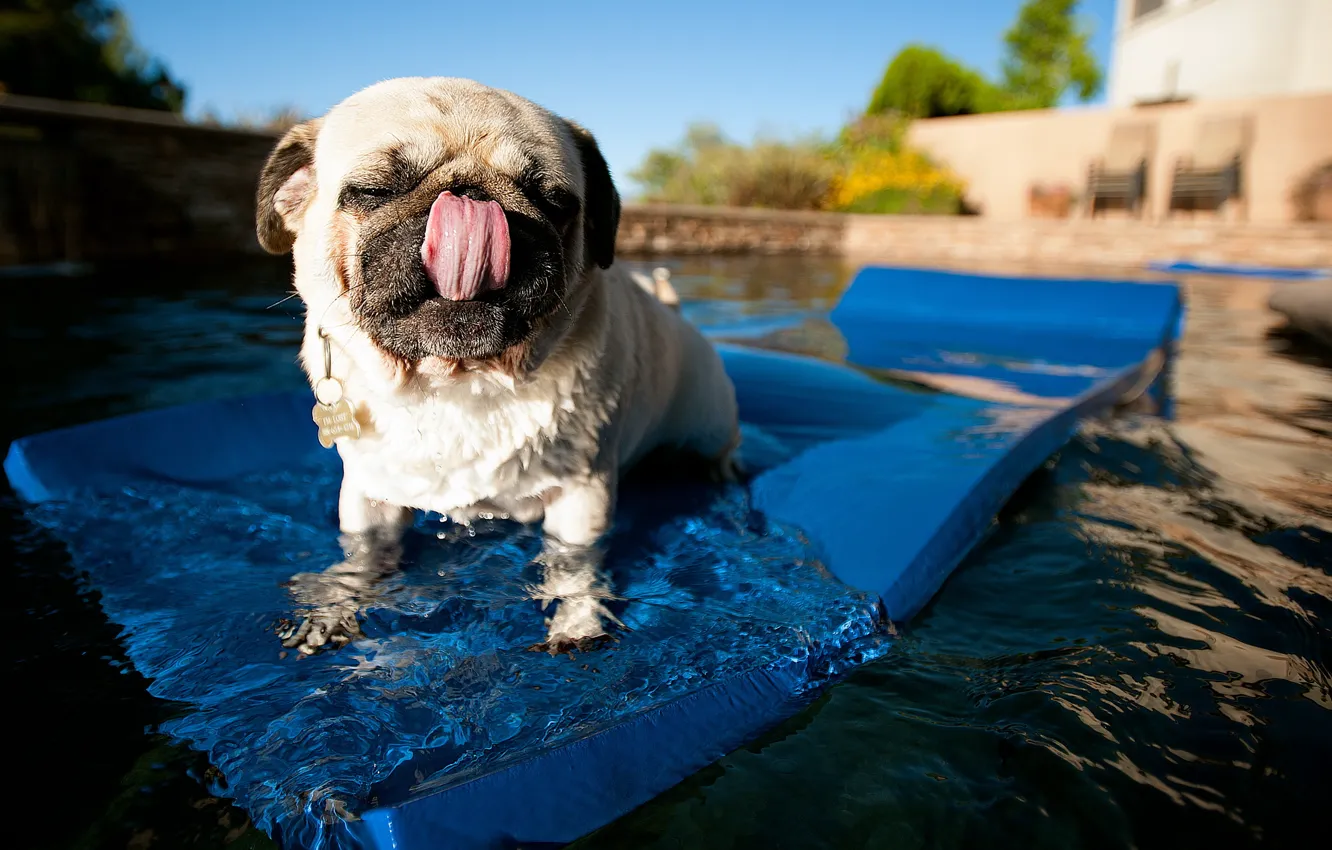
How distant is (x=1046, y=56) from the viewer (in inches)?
1212

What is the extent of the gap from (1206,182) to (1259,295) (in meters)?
8.67

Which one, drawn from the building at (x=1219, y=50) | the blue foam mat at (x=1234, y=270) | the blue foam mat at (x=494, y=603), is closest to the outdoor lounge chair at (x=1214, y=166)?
the building at (x=1219, y=50)

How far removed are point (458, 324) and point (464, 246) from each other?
172 millimetres

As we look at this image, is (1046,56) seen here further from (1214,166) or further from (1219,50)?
(1214,166)

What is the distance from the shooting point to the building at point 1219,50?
17.4 meters

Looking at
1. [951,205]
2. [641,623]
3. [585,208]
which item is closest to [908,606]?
[641,623]

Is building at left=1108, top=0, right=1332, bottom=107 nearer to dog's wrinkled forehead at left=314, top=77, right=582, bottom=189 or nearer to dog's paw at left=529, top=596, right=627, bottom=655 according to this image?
dog's wrinkled forehead at left=314, top=77, right=582, bottom=189

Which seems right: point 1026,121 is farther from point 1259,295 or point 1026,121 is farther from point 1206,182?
point 1259,295

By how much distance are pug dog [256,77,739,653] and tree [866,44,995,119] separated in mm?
27061

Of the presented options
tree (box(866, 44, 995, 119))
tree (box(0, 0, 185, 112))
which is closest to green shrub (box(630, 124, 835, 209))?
tree (box(866, 44, 995, 119))

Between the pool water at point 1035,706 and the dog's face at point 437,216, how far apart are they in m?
0.89

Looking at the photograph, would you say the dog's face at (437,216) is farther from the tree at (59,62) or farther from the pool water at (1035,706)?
the tree at (59,62)

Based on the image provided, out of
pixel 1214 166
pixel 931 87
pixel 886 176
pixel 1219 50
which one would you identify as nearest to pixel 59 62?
pixel 886 176

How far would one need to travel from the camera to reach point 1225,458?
340cm
